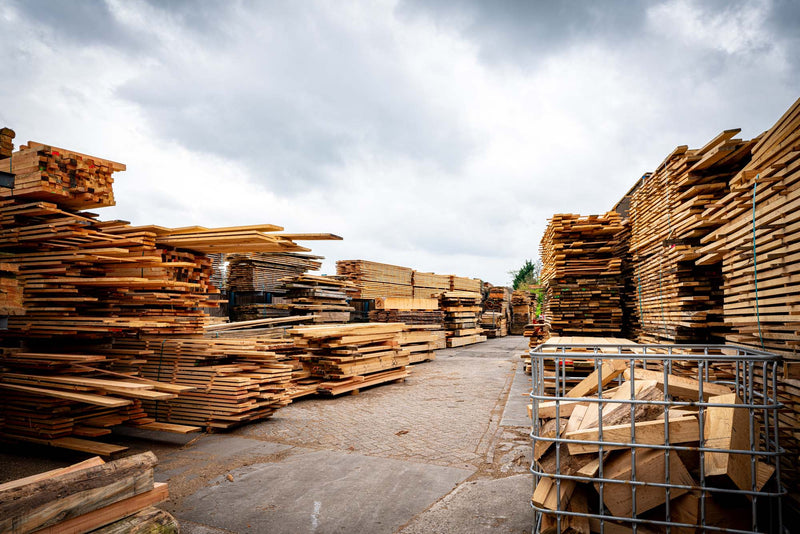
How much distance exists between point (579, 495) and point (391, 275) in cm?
1695

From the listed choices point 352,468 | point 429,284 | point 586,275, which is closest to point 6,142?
point 352,468

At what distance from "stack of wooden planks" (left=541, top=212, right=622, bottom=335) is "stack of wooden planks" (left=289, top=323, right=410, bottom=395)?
3.96m

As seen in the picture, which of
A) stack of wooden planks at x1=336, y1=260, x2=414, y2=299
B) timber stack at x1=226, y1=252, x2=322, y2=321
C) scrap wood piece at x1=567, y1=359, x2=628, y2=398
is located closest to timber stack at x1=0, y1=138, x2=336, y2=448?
scrap wood piece at x1=567, y1=359, x2=628, y2=398

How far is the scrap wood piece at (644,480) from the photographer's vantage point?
2.72 m

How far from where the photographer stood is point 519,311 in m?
30.6

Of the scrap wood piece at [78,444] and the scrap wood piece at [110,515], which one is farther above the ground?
the scrap wood piece at [110,515]

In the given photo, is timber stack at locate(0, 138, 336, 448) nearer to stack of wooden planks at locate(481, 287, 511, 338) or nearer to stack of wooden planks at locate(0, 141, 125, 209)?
stack of wooden planks at locate(0, 141, 125, 209)

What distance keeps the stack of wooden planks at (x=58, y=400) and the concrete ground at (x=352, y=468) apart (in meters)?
0.25

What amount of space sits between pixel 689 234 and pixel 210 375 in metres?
6.68

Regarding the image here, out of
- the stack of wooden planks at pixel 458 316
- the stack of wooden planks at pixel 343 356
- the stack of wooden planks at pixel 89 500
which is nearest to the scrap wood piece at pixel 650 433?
the stack of wooden planks at pixel 89 500

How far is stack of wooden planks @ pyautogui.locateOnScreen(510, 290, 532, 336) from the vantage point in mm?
29906

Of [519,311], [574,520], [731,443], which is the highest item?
[519,311]

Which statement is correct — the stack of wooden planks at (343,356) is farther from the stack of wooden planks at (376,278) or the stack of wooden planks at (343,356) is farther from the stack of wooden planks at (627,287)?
the stack of wooden planks at (376,278)

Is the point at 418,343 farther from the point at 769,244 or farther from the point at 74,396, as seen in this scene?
the point at 769,244
